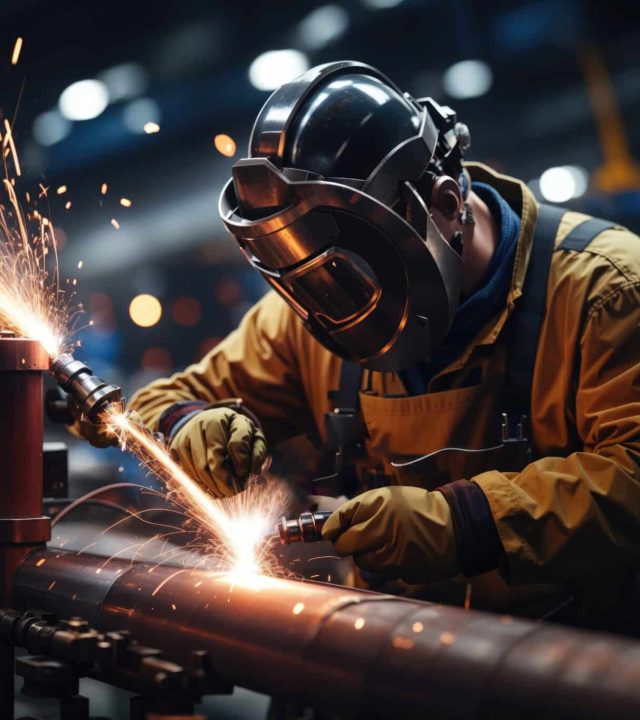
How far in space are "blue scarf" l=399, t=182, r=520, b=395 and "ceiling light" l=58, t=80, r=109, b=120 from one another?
1.86m

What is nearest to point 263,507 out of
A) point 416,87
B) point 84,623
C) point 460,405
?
point 460,405

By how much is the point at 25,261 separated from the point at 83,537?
0.57 meters

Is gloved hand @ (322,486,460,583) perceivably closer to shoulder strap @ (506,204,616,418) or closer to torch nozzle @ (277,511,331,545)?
torch nozzle @ (277,511,331,545)

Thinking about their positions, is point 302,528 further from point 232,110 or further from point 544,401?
point 232,110

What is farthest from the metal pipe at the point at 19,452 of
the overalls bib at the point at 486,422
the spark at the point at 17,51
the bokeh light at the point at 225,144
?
the bokeh light at the point at 225,144

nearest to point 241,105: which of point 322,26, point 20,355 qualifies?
point 322,26

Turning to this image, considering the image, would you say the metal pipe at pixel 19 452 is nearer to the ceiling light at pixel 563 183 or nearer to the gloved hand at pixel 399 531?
the gloved hand at pixel 399 531

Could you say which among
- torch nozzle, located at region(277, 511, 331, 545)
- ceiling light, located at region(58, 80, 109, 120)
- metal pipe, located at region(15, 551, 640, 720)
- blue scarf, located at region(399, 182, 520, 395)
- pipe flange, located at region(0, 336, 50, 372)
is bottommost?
metal pipe, located at region(15, 551, 640, 720)

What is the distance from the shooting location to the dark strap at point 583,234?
5.77 ft

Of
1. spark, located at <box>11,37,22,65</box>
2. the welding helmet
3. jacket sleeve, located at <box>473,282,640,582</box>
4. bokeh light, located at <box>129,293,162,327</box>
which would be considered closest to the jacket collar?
the welding helmet

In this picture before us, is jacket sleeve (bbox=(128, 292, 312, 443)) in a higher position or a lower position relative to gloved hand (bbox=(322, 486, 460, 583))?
higher

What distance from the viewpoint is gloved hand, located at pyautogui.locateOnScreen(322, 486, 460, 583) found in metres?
1.43

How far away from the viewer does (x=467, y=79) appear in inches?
144

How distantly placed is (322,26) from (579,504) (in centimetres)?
252
